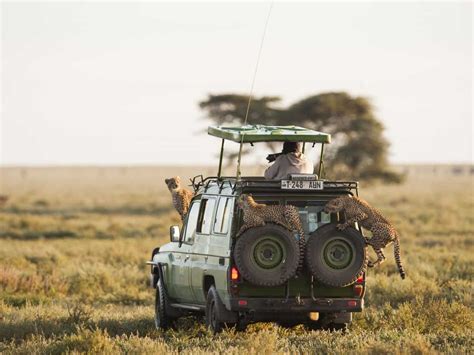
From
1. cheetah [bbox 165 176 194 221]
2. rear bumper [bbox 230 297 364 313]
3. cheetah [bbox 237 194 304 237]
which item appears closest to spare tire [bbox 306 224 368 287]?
cheetah [bbox 237 194 304 237]

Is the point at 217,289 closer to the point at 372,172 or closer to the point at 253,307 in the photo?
the point at 253,307

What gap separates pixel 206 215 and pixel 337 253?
1.90 metres

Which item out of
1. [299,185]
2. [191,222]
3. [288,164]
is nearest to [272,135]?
[288,164]

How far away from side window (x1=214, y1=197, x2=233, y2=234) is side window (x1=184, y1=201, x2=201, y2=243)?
0.93 meters

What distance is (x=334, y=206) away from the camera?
41.7ft

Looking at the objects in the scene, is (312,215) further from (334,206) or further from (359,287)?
(359,287)

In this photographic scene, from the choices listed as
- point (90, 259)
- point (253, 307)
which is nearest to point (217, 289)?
point (253, 307)

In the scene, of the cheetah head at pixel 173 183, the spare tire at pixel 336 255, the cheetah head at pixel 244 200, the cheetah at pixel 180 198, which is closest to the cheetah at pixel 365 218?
the spare tire at pixel 336 255

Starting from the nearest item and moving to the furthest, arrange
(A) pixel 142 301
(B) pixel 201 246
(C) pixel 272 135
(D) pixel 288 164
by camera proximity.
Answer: (C) pixel 272 135 < (B) pixel 201 246 < (D) pixel 288 164 < (A) pixel 142 301

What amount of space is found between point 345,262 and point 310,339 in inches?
36.4

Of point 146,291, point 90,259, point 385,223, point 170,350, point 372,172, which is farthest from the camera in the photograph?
point 372,172

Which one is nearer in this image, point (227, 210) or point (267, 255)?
point (267, 255)

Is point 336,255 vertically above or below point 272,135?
below

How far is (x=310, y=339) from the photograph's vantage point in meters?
12.8
